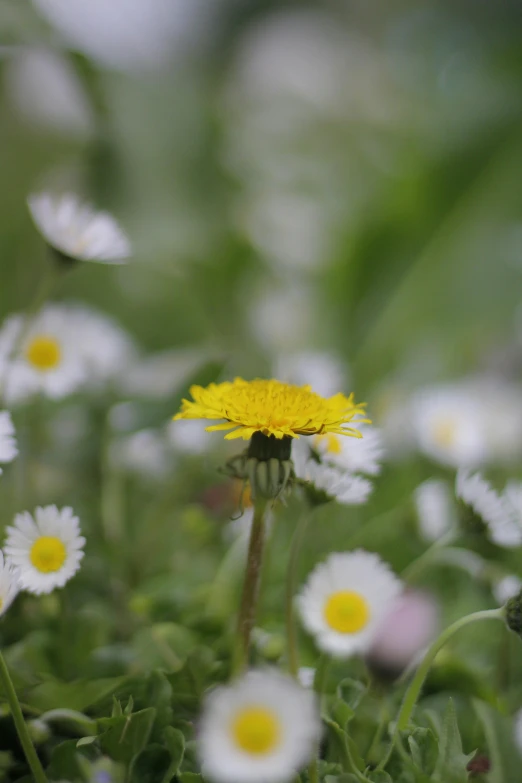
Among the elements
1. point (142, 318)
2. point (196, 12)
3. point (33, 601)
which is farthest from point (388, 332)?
point (196, 12)

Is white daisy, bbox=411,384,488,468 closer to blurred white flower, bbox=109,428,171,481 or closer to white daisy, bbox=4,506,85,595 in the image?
blurred white flower, bbox=109,428,171,481

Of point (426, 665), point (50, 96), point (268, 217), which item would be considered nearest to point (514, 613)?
point (426, 665)

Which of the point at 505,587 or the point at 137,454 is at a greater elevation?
the point at 137,454

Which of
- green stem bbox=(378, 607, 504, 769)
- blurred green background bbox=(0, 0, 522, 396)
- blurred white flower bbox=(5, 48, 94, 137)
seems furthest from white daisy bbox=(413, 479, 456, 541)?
blurred white flower bbox=(5, 48, 94, 137)

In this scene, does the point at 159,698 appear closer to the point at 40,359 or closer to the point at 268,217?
the point at 40,359

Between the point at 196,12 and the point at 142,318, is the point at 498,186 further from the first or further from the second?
the point at 196,12

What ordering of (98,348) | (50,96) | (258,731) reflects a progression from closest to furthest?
(258,731) → (98,348) → (50,96)
